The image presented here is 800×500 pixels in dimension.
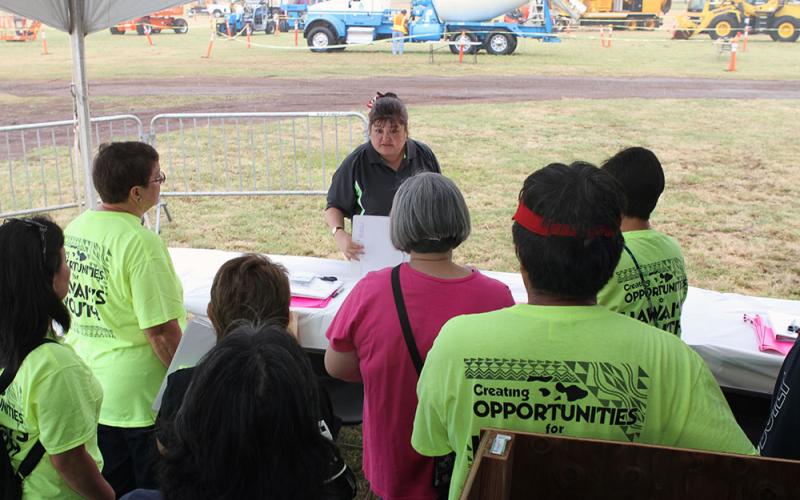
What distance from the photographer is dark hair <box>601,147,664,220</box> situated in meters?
2.65

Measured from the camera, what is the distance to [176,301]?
287 centimetres

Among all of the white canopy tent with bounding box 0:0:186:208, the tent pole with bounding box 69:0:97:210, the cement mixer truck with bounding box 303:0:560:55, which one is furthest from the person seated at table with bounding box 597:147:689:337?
the cement mixer truck with bounding box 303:0:560:55

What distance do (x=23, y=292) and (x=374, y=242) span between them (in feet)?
5.91

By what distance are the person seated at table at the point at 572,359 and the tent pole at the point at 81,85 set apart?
338cm

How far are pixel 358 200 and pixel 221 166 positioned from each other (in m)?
6.77

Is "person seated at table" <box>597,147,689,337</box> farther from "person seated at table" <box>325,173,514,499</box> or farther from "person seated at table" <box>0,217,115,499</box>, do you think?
"person seated at table" <box>0,217,115,499</box>

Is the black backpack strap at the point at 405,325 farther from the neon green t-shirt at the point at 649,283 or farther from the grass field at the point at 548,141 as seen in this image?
the grass field at the point at 548,141

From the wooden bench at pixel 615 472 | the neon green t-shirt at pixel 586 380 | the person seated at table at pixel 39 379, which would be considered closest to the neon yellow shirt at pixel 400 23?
the person seated at table at pixel 39 379

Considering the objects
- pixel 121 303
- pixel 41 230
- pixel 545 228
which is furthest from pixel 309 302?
pixel 545 228

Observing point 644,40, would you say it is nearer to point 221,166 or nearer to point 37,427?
point 221,166

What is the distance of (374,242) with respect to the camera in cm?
361

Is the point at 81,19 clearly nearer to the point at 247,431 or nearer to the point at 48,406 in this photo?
the point at 48,406

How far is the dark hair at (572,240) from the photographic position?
64.8 inches

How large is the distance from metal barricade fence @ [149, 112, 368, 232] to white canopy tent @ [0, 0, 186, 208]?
2232 mm
